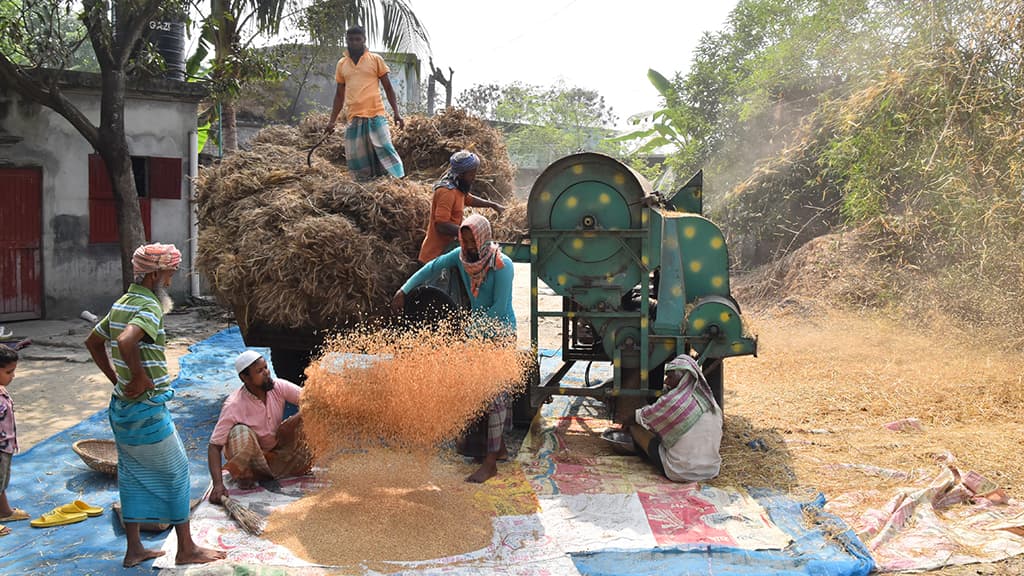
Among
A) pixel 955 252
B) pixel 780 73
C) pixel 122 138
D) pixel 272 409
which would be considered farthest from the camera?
pixel 780 73

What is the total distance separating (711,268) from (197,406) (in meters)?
3.94

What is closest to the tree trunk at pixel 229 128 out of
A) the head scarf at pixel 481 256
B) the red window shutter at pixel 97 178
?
the red window shutter at pixel 97 178

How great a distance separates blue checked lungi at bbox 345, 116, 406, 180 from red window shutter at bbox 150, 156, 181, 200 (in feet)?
18.3

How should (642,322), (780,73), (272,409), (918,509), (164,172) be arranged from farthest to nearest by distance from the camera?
1. (780,73)
2. (164,172)
3. (642,322)
4. (272,409)
5. (918,509)

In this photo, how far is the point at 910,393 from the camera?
6.62 meters

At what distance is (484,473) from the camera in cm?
469

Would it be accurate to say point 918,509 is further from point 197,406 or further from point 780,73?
point 780,73

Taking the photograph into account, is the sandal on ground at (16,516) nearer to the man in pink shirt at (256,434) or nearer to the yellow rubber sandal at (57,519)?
the yellow rubber sandal at (57,519)

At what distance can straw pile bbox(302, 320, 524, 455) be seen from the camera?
14.5 feet

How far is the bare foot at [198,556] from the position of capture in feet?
11.7

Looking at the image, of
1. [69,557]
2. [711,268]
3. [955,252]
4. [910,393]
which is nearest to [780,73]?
[955,252]

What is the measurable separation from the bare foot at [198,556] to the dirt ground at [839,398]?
253cm

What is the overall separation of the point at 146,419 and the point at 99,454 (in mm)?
1691

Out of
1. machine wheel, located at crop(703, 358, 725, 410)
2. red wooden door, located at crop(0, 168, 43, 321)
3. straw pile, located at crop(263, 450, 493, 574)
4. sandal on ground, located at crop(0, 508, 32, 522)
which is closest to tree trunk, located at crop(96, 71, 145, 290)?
red wooden door, located at crop(0, 168, 43, 321)
